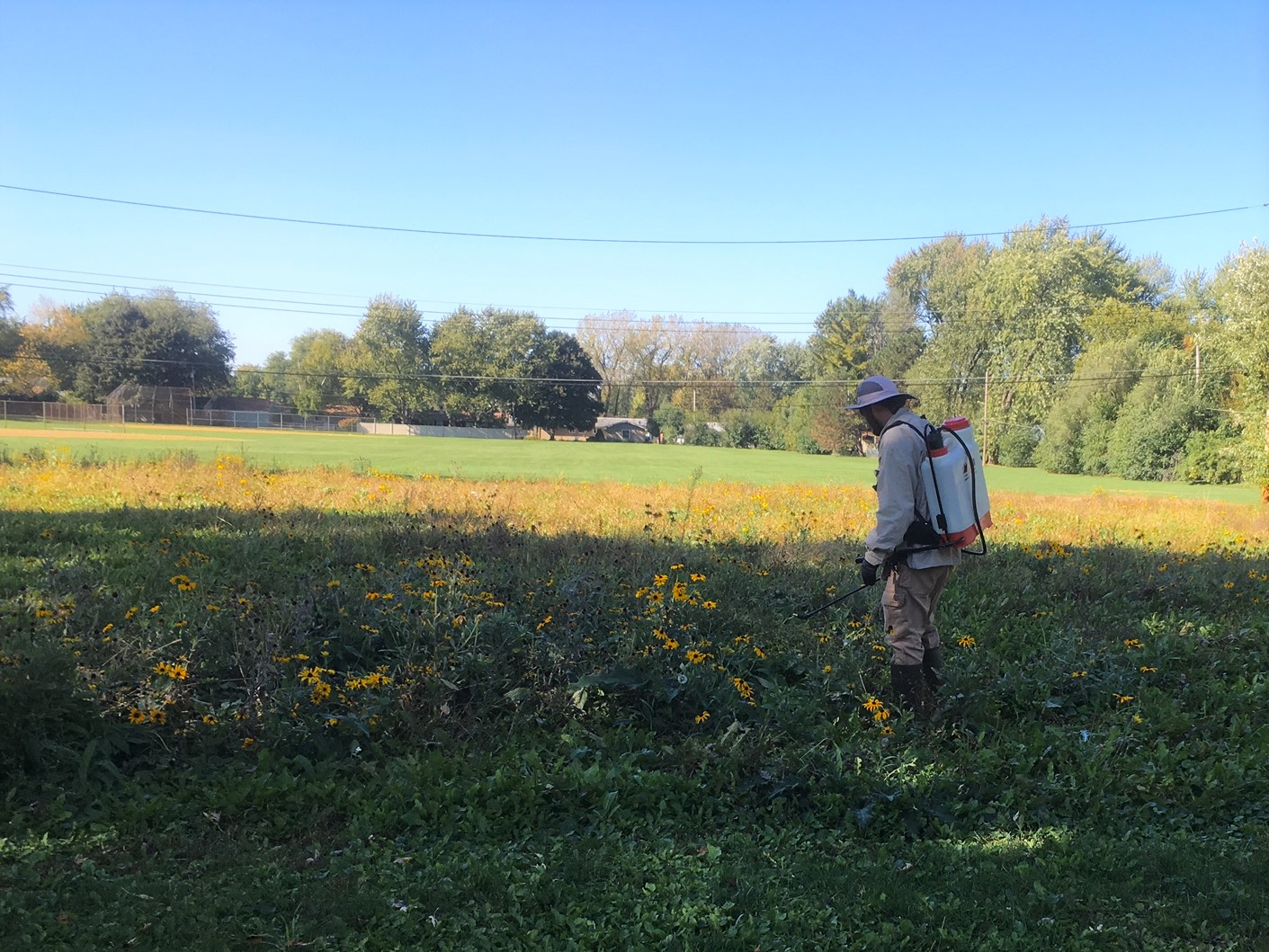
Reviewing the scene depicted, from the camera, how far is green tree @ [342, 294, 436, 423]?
78.2 meters

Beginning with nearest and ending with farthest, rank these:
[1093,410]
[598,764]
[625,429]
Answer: [598,764], [1093,410], [625,429]

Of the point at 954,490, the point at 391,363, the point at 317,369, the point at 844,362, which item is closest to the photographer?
the point at 954,490

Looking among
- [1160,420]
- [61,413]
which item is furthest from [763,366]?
[61,413]

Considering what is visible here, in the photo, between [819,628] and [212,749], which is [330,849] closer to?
[212,749]

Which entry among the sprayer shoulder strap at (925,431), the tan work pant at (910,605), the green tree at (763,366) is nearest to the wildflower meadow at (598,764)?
the tan work pant at (910,605)

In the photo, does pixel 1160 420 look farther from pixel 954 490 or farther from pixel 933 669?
pixel 954 490

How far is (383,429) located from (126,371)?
21.7m

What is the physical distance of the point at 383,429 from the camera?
74875 mm

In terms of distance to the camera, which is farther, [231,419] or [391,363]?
[391,363]

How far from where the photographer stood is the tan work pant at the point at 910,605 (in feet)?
15.2

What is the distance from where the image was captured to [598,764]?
12.2 ft

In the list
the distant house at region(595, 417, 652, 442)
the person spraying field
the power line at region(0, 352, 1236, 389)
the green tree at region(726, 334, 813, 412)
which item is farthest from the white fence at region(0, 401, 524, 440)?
the person spraying field

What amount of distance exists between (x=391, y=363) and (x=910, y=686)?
85628mm

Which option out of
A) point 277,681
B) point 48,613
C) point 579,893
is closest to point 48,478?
point 48,613
